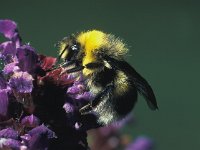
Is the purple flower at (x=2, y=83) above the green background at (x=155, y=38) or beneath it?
above

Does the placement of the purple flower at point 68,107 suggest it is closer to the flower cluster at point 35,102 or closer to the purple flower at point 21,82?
the flower cluster at point 35,102

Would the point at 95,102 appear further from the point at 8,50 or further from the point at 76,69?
the point at 8,50

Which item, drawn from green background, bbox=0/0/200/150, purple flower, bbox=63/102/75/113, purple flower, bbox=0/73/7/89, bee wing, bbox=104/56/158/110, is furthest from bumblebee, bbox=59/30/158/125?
green background, bbox=0/0/200/150

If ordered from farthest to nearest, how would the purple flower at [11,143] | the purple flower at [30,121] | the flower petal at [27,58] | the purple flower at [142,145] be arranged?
the purple flower at [142,145], the flower petal at [27,58], the purple flower at [30,121], the purple flower at [11,143]

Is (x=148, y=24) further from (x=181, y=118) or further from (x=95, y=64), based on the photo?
(x=95, y=64)


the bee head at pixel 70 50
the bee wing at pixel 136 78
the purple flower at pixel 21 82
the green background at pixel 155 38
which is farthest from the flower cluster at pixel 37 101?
the green background at pixel 155 38

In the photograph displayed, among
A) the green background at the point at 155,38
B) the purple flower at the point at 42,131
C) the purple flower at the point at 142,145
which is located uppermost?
the purple flower at the point at 42,131
